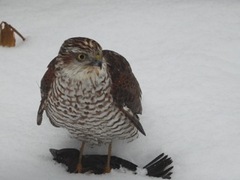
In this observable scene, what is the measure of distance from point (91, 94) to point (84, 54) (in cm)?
31

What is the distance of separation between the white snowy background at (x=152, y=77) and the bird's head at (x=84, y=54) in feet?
3.10

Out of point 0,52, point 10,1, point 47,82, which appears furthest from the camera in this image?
point 10,1

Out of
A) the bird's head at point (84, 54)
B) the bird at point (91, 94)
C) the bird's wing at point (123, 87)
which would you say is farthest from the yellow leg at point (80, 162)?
the bird's head at point (84, 54)

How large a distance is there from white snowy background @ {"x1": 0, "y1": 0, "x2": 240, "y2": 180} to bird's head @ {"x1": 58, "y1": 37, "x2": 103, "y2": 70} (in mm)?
944

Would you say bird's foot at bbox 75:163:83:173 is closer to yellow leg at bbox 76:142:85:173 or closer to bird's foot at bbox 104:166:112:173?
yellow leg at bbox 76:142:85:173

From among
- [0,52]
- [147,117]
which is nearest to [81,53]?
[147,117]

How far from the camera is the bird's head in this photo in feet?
10.3

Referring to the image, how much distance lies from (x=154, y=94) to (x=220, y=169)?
110cm

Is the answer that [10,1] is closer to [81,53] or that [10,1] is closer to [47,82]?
[47,82]

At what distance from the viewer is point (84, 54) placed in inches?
124

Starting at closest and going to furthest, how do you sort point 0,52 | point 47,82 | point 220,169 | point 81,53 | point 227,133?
point 81,53
point 47,82
point 220,169
point 227,133
point 0,52

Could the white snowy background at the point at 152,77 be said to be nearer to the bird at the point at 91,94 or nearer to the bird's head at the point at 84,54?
the bird at the point at 91,94

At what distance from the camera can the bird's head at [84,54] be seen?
3.15 metres

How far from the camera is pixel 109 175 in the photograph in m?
3.79
